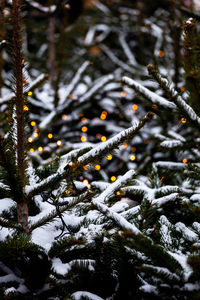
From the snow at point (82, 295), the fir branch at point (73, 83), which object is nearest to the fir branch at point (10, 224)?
the snow at point (82, 295)

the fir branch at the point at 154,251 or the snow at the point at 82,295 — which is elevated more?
the fir branch at the point at 154,251

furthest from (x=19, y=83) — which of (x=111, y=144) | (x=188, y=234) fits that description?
(x=188, y=234)

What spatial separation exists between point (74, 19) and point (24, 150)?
541 centimetres

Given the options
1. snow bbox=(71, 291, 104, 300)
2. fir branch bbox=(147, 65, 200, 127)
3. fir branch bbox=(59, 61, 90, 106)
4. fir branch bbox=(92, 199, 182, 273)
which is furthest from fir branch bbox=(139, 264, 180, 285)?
fir branch bbox=(59, 61, 90, 106)

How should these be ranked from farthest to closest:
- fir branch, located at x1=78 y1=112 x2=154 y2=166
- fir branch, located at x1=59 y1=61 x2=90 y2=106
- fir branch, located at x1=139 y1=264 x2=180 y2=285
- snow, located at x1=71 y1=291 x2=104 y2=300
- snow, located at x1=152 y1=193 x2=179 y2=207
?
fir branch, located at x1=59 y1=61 x2=90 y2=106 < snow, located at x1=152 y1=193 x2=179 y2=207 < fir branch, located at x1=78 y1=112 x2=154 y2=166 < snow, located at x1=71 y1=291 x2=104 y2=300 < fir branch, located at x1=139 y1=264 x2=180 y2=285

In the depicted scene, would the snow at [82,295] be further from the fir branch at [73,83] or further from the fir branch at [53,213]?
the fir branch at [73,83]

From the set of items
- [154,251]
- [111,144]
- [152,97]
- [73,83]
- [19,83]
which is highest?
[19,83]

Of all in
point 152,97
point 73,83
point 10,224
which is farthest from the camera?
point 73,83

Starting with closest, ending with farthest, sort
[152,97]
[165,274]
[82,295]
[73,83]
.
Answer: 1. [165,274]
2. [82,295]
3. [152,97]
4. [73,83]

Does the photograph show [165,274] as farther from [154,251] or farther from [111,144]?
[111,144]

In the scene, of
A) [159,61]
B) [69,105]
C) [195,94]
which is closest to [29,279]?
[195,94]

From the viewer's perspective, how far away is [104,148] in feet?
A: 3.75

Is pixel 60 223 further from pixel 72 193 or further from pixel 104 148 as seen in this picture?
pixel 104 148

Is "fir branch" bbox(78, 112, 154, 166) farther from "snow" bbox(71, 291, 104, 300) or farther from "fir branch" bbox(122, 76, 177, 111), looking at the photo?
"snow" bbox(71, 291, 104, 300)
